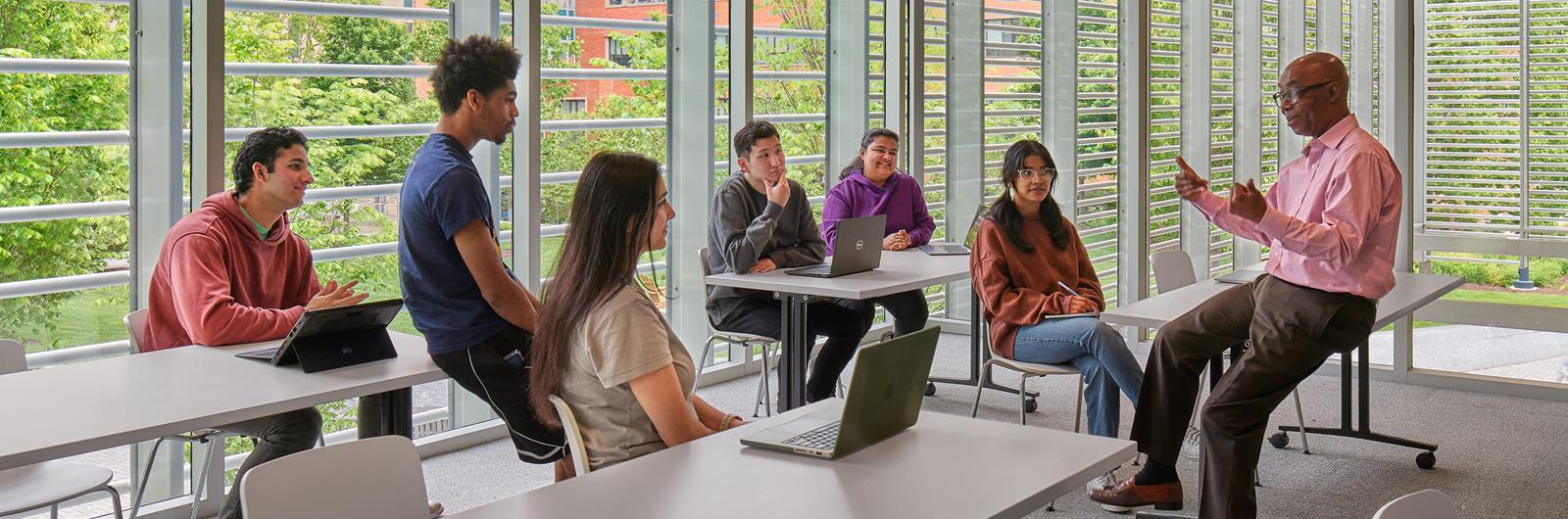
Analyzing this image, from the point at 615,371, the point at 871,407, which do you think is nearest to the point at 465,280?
the point at 615,371

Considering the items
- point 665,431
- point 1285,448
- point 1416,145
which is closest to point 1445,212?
point 1416,145

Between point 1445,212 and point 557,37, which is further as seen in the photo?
point 1445,212

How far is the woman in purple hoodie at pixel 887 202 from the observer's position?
6453 mm

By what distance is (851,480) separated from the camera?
2.46m

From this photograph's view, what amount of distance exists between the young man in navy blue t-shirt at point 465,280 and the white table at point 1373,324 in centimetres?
204

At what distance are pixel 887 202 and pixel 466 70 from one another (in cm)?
313

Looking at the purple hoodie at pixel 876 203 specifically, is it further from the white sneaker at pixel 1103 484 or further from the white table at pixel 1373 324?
the white sneaker at pixel 1103 484

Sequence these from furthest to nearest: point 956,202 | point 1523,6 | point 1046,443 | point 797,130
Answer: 1. point 956,202
2. point 797,130
3. point 1523,6
4. point 1046,443

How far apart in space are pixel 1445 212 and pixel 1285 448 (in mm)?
2262

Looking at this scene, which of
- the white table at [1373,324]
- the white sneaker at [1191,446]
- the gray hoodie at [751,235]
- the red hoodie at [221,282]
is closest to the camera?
the red hoodie at [221,282]

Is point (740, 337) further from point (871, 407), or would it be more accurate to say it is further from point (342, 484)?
point (342, 484)

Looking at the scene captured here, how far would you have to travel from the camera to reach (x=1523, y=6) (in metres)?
6.62

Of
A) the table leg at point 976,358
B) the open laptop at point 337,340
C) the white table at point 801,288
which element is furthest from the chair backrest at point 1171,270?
the open laptop at point 337,340

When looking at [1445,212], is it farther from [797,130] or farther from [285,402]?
[285,402]
